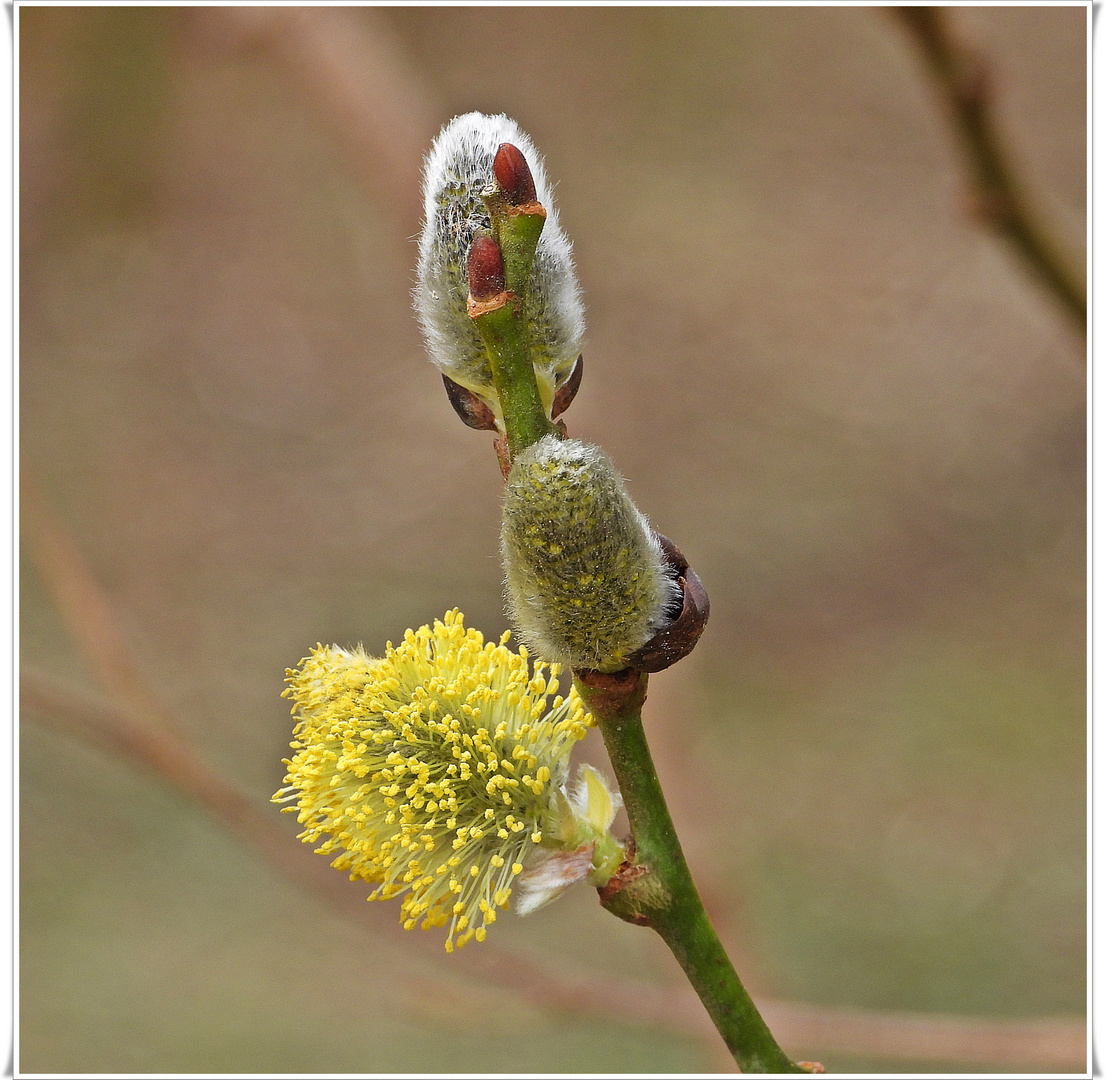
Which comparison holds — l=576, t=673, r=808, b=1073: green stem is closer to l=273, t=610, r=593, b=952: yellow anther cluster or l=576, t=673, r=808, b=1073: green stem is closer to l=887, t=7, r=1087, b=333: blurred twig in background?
l=273, t=610, r=593, b=952: yellow anther cluster

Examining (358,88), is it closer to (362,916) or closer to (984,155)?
(984,155)

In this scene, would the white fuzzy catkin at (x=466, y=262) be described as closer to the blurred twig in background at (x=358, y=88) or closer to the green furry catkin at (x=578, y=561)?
the green furry catkin at (x=578, y=561)

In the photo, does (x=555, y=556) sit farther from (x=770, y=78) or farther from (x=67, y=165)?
(x=67, y=165)

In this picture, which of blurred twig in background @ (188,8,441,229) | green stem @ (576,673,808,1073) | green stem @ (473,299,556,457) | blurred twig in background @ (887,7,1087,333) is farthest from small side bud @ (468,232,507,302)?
blurred twig in background @ (188,8,441,229)

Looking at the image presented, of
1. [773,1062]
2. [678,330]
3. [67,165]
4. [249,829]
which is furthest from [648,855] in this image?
[67,165]

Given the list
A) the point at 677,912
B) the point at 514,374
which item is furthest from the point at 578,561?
the point at 677,912

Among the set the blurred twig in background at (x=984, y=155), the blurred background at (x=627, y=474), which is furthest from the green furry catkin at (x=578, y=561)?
the blurred background at (x=627, y=474)
